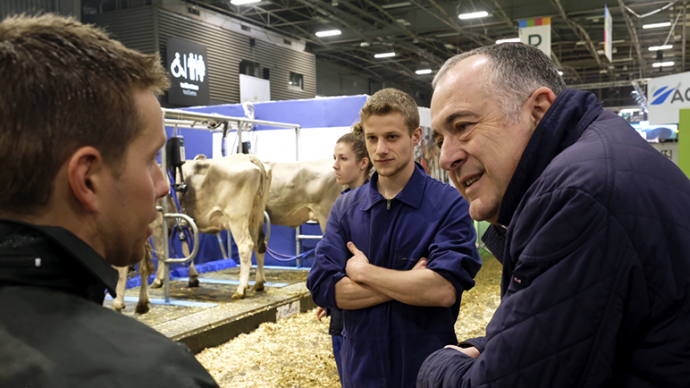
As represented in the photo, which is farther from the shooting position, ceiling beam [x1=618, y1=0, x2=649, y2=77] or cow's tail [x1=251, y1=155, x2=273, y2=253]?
Answer: ceiling beam [x1=618, y1=0, x2=649, y2=77]

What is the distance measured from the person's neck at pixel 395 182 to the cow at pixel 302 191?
4.95 m

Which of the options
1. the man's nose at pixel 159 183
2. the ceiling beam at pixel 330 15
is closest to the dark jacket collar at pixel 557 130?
the man's nose at pixel 159 183

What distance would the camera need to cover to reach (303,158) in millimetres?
8531

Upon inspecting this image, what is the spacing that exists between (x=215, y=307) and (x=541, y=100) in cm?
491

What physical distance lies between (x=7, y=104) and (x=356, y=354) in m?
1.52

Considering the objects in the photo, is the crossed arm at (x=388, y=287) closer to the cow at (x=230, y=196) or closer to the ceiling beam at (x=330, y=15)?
the cow at (x=230, y=196)

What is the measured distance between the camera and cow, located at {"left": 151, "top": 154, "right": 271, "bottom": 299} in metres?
6.39

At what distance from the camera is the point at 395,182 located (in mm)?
2121

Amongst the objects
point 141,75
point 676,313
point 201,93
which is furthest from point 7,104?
point 201,93

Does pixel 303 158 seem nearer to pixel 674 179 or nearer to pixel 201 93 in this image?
pixel 201 93

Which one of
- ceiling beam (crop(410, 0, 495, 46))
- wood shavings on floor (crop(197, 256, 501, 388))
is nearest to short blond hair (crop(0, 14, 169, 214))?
wood shavings on floor (crop(197, 256, 501, 388))

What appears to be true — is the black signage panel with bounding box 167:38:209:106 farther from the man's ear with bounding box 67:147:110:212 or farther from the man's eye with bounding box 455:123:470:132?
the man's ear with bounding box 67:147:110:212

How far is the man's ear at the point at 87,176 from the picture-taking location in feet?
2.19

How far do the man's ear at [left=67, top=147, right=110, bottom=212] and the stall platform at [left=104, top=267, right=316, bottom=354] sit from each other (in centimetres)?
401
